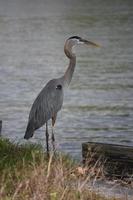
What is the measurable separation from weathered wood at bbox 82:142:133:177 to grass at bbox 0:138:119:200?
0.50 metres

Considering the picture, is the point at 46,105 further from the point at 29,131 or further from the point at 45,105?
the point at 29,131

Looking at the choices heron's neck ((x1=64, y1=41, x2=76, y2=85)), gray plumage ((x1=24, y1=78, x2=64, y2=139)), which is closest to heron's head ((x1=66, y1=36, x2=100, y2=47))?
heron's neck ((x1=64, y1=41, x2=76, y2=85))

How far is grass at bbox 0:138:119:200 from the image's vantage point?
764 cm

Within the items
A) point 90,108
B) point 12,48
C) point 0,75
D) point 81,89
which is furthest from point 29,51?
point 90,108

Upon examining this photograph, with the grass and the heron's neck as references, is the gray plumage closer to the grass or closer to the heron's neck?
the heron's neck

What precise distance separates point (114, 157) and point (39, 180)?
9.96 ft

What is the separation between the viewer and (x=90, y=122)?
762 inches

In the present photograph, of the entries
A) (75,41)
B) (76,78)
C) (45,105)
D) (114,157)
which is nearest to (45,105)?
(45,105)

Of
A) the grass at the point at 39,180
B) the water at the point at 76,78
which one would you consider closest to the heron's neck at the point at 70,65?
the grass at the point at 39,180

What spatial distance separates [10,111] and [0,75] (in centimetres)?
799

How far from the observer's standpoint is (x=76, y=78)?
2720 cm

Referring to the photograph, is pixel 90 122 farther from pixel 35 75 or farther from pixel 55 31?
pixel 55 31

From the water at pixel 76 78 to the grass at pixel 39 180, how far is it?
5067mm

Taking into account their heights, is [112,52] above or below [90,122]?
above
